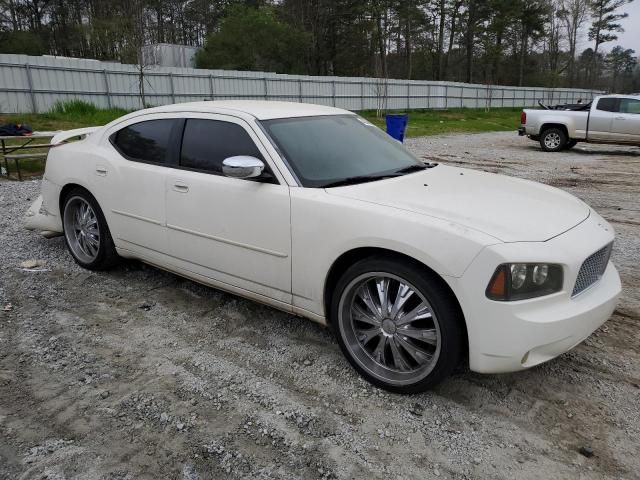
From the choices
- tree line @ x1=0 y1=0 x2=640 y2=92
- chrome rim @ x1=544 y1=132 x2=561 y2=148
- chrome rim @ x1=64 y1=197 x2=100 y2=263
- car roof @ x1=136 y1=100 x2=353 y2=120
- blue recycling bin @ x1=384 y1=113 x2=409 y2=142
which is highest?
tree line @ x1=0 y1=0 x2=640 y2=92

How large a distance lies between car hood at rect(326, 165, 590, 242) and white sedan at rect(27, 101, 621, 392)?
0.04 ft

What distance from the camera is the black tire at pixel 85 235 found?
4.49 m

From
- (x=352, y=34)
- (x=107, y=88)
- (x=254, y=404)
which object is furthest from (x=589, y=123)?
(x=352, y=34)

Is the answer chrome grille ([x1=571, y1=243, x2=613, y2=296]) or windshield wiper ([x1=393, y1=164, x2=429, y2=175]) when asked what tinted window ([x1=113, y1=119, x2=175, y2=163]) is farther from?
chrome grille ([x1=571, y1=243, x2=613, y2=296])

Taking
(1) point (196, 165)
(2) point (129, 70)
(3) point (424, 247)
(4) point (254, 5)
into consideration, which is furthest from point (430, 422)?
(4) point (254, 5)

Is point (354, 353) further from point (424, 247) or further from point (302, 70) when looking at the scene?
point (302, 70)

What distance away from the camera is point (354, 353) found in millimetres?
3002

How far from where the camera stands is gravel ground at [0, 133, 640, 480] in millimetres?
2340

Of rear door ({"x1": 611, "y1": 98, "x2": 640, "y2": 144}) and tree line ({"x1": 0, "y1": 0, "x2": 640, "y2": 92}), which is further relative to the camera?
tree line ({"x1": 0, "y1": 0, "x2": 640, "y2": 92})

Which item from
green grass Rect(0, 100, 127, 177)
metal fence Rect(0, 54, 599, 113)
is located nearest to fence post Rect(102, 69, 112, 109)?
metal fence Rect(0, 54, 599, 113)

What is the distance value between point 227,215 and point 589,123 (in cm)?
1464

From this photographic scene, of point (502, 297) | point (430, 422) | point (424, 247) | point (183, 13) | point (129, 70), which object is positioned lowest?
point (430, 422)

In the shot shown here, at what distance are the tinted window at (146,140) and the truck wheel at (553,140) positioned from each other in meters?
14.3

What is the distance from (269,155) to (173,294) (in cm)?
167
